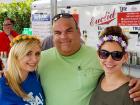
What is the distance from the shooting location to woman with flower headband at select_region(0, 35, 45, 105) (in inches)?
99.3

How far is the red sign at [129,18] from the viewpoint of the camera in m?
5.66

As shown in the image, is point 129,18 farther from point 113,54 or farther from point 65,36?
point 113,54

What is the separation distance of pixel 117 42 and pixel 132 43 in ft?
11.4

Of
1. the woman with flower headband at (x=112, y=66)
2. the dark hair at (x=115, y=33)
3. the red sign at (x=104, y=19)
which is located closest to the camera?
the woman with flower headband at (x=112, y=66)

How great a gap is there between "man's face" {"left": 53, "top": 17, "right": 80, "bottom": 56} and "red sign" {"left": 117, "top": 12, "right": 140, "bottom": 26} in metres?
3.05

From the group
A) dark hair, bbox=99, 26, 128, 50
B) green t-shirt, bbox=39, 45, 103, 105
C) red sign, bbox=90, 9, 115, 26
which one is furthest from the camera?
red sign, bbox=90, 9, 115, 26

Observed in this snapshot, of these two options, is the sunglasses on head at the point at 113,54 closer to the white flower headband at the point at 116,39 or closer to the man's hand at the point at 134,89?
the white flower headband at the point at 116,39

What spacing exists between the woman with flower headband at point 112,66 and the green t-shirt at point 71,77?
0.25m

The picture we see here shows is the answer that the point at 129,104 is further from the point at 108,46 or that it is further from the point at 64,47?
the point at 64,47

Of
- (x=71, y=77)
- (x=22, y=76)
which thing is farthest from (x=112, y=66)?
(x=22, y=76)

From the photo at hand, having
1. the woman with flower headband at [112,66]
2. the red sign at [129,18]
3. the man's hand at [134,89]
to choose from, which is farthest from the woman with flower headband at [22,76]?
the red sign at [129,18]

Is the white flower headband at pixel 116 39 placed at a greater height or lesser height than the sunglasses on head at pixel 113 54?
greater

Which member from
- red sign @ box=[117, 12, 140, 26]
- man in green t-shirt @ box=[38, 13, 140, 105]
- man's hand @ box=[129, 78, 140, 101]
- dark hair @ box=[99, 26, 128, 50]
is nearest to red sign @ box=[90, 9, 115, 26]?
red sign @ box=[117, 12, 140, 26]

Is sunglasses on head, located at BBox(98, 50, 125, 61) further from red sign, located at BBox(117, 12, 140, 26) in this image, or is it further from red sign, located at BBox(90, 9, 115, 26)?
red sign, located at BBox(90, 9, 115, 26)
